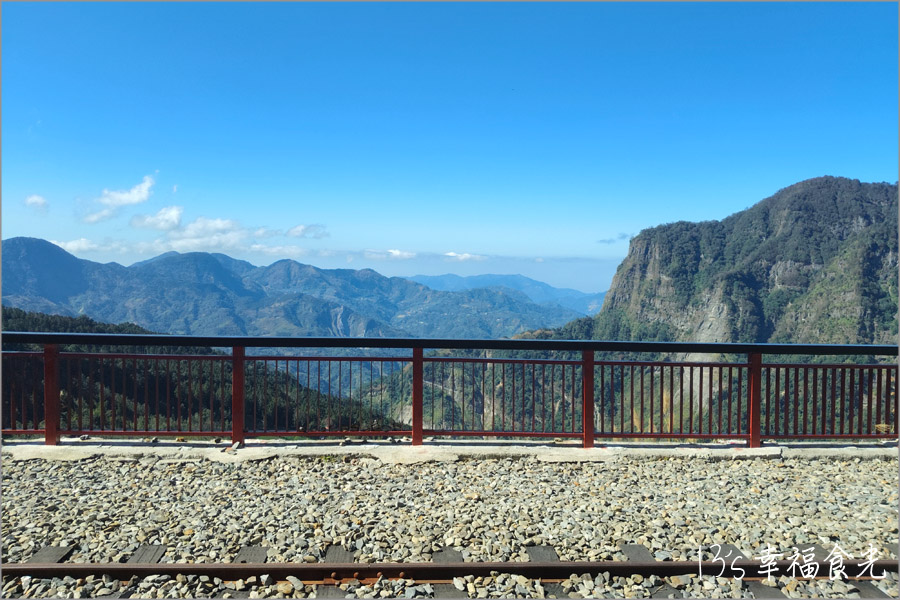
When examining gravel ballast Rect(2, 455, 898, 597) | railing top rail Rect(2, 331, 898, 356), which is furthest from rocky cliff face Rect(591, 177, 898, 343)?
gravel ballast Rect(2, 455, 898, 597)

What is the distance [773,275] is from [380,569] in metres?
103

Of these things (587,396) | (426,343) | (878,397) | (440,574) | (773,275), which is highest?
(773,275)

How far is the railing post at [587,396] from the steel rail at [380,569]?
2.71m

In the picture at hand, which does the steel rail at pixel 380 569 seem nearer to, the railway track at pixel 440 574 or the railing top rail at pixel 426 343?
the railway track at pixel 440 574

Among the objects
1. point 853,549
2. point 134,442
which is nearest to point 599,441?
point 853,549

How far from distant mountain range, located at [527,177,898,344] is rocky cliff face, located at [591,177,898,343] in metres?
0.20

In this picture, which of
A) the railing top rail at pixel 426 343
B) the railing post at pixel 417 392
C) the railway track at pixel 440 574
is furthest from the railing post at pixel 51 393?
the railing post at pixel 417 392

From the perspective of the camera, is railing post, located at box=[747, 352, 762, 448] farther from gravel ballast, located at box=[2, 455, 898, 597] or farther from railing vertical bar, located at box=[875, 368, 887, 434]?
railing vertical bar, located at box=[875, 368, 887, 434]

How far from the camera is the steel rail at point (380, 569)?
3.79 metres

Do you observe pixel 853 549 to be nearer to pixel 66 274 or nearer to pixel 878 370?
pixel 878 370

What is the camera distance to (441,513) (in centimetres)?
464

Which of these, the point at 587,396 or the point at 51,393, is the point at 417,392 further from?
the point at 51,393

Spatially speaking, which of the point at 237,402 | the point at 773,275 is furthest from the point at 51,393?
the point at 773,275

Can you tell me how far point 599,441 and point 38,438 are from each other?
23.7 ft
